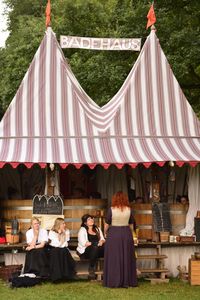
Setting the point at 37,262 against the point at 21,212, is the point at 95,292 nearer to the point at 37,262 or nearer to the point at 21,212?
the point at 37,262

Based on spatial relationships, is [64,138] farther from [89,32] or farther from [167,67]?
[89,32]

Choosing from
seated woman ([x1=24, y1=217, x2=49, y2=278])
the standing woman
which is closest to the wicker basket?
seated woman ([x1=24, y1=217, x2=49, y2=278])

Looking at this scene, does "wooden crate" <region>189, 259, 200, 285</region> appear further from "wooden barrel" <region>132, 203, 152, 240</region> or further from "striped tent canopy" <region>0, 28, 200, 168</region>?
"striped tent canopy" <region>0, 28, 200, 168</region>

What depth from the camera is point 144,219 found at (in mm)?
12188

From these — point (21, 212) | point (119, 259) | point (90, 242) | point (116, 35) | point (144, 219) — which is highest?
point (116, 35)

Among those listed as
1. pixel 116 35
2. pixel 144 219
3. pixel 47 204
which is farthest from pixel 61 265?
pixel 116 35

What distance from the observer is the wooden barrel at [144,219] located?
1214 centimetres

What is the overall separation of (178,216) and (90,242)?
182cm

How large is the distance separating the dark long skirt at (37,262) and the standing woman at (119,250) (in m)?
1.08

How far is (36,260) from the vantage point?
1109cm

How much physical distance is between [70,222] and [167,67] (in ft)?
12.3

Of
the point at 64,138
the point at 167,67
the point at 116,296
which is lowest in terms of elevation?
the point at 116,296

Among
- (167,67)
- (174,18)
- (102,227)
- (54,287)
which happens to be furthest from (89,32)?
(54,287)

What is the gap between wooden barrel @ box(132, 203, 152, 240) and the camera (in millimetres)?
12141
